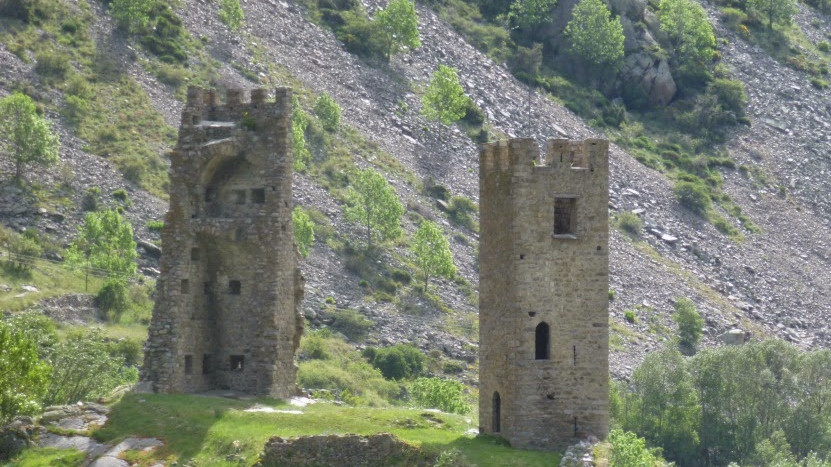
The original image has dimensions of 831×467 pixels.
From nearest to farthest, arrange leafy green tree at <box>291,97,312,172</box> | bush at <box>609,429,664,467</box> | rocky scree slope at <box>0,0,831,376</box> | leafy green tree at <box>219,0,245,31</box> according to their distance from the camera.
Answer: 1. bush at <box>609,429,664,467</box>
2. rocky scree slope at <box>0,0,831,376</box>
3. leafy green tree at <box>291,97,312,172</box>
4. leafy green tree at <box>219,0,245,31</box>

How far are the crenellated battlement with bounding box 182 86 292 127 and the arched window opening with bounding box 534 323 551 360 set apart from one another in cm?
1325

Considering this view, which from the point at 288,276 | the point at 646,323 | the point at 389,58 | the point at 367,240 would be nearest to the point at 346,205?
the point at 367,240

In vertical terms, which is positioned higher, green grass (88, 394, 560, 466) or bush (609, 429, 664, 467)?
green grass (88, 394, 560, 466)

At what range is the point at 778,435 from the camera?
119 metres

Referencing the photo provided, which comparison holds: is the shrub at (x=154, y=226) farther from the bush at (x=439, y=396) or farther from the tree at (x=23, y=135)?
the bush at (x=439, y=396)

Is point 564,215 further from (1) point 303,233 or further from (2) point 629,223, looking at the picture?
(2) point 629,223

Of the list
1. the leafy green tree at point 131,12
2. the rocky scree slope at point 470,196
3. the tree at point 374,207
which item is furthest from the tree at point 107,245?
the leafy green tree at point 131,12

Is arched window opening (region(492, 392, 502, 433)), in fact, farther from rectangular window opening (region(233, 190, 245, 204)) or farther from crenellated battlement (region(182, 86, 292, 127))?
crenellated battlement (region(182, 86, 292, 127))

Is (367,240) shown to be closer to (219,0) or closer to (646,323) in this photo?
(646,323)

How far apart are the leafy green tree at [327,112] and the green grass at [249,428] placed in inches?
3875

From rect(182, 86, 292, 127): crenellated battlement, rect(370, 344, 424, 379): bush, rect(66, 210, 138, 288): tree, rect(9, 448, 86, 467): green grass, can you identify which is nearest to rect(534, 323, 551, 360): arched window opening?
rect(182, 86, 292, 127): crenellated battlement

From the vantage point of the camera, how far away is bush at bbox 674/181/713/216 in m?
189

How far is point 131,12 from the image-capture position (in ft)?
535

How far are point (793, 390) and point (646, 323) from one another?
3132cm
